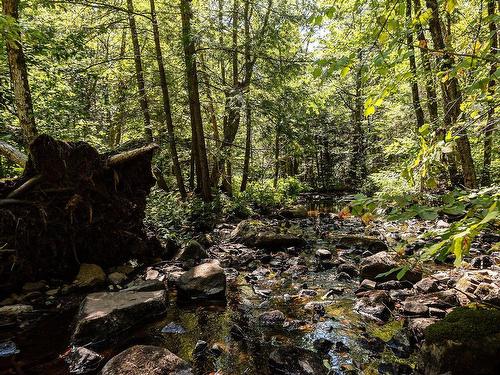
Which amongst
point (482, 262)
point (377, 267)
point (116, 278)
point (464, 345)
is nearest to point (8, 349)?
point (116, 278)

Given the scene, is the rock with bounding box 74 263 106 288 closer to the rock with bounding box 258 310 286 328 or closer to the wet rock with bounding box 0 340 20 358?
the wet rock with bounding box 0 340 20 358

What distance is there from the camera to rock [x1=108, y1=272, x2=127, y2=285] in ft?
22.7

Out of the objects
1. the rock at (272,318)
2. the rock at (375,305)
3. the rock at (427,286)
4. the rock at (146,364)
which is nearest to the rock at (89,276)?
the rock at (146,364)

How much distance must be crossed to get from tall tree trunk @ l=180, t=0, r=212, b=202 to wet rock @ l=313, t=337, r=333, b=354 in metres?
10.3

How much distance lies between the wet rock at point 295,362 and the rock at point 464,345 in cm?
109

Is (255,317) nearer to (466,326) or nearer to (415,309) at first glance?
(415,309)

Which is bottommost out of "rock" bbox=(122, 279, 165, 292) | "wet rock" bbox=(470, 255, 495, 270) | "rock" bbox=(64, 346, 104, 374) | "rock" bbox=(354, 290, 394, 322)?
"rock" bbox=(354, 290, 394, 322)

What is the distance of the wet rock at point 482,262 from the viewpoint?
6.85 m

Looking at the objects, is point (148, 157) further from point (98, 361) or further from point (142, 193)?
point (98, 361)

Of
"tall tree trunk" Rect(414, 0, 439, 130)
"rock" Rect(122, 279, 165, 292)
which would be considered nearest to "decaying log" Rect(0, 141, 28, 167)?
"rock" Rect(122, 279, 165, 292)

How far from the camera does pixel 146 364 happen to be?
371 cm

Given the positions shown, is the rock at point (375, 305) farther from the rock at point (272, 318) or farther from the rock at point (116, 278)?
the rock at point (116, 278)

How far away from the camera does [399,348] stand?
427cm

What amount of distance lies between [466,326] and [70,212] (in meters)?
7.02
